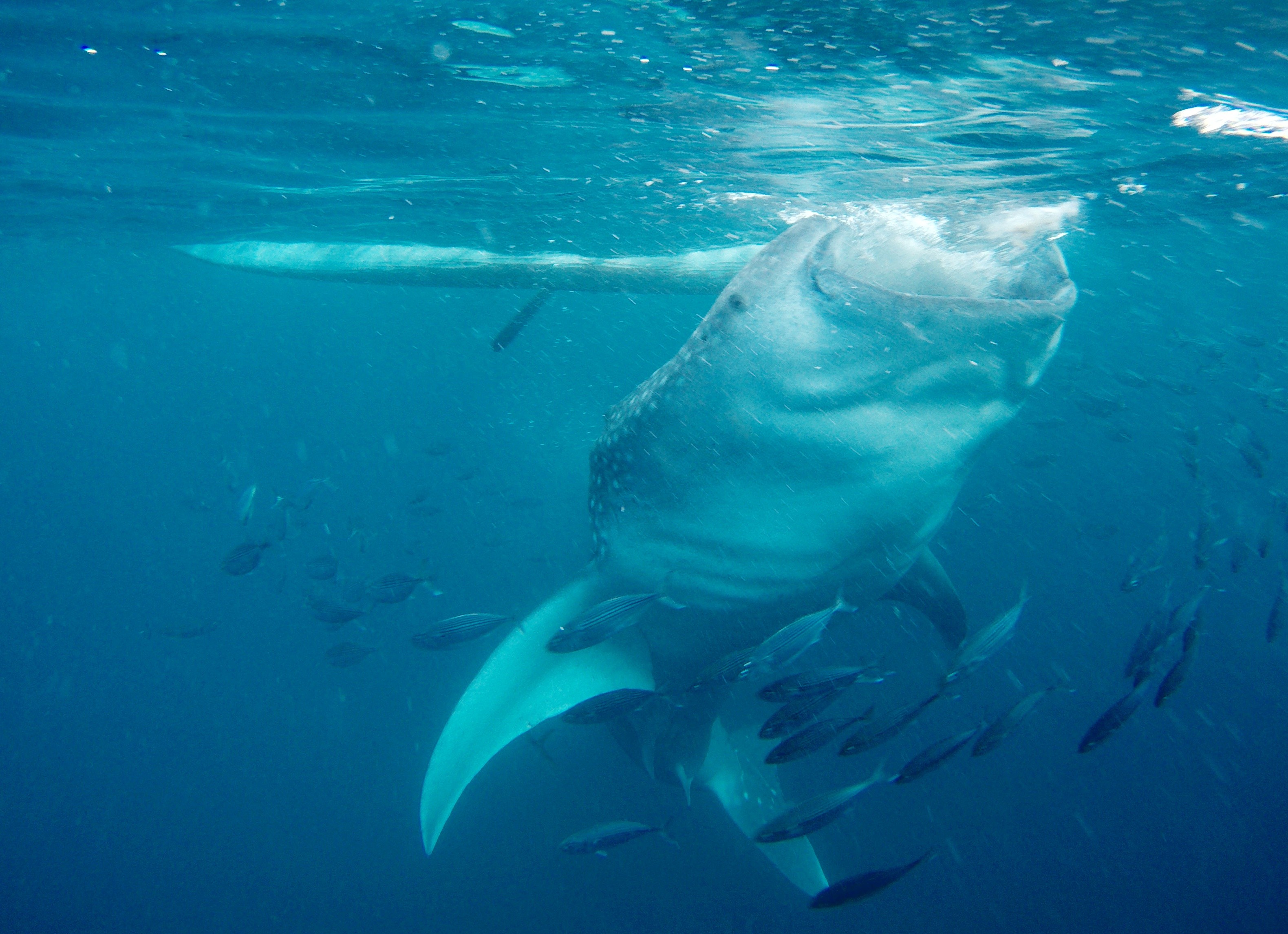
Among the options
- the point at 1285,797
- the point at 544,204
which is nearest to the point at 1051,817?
the point at 1285,797

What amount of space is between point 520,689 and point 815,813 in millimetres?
1844

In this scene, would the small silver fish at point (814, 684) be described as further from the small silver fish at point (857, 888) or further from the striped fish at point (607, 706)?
the small silver fish at point (857, 888)

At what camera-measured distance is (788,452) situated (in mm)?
2170

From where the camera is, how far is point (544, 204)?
12125mm

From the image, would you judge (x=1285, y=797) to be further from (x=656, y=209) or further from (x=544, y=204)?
(x=544, y=204)

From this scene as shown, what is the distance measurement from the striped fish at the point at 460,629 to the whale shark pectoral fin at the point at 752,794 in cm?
196

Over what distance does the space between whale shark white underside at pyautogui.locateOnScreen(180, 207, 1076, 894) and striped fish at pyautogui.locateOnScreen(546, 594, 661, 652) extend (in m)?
0.08

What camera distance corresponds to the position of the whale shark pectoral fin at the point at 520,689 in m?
2.92

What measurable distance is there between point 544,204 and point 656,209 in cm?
226

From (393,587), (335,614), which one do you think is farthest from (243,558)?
(393,587)

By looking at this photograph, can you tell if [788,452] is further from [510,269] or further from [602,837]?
[510,269]

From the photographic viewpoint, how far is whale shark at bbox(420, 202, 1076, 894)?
1.88 meters

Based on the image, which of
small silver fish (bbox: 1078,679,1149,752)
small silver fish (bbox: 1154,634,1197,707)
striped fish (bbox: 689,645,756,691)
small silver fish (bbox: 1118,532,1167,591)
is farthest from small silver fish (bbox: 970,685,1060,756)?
small silver fish (bbox: 1118,532,1167,591)

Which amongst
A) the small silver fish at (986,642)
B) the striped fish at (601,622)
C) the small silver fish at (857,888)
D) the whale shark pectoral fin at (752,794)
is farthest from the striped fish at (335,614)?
the small silver fish at (986,642)
